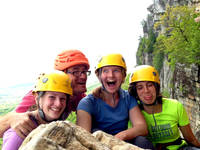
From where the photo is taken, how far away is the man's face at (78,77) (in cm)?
489

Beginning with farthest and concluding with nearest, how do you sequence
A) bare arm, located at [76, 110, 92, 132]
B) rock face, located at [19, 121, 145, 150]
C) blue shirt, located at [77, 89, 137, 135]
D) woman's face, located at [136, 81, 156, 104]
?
1. woman's face, located at [136, 81, 156, 104]
2. blue shirt, located at [77, 89, 137, 135]
3. bare arm, located at [76, 110, 92, 132]
4. rock face, located at [19, 121, 145, 150]

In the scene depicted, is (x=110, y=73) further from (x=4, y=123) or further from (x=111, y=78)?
(x=4, y=123)

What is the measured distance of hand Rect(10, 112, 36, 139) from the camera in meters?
3.01

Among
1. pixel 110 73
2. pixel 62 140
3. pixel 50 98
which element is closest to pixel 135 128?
pixel 110 73

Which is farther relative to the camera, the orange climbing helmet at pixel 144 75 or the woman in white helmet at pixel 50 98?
the orange climbing helmet at pixel 144 75

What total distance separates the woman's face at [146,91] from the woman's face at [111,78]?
0.53 meters

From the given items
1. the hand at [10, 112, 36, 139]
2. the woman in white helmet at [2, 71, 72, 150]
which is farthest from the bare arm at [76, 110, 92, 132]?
the hand at [10, 112, 36, 139]

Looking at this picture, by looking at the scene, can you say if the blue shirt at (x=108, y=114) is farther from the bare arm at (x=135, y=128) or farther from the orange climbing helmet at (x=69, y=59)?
the orange climbing helmet at (x=69, y=59)

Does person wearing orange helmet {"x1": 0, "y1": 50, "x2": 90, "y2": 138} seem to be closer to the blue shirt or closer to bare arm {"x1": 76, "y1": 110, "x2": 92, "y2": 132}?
bare arm {"x1": 76, "y1": 110, "x2": 92, "y2": 132}

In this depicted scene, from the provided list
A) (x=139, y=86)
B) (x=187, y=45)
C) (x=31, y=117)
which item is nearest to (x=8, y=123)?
(x=31, y=117)

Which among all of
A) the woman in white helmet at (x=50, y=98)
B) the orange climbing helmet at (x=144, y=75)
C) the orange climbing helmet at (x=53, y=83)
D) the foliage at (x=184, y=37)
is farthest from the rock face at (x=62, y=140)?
the foliage at (x=184, y=37)

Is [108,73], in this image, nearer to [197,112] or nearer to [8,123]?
[8,123]

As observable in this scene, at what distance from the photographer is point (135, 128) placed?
11.8 feet

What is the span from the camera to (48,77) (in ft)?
11.6
